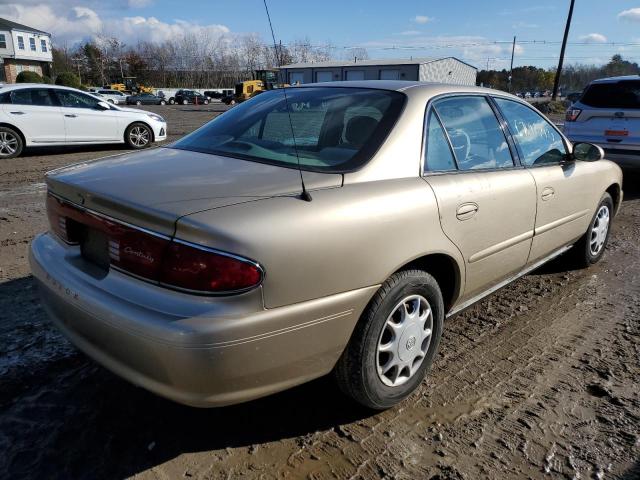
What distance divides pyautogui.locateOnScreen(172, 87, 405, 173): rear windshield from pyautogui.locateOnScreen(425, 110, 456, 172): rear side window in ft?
0.68

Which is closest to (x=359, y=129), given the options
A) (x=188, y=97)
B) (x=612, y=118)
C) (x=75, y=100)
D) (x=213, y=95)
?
(x=612, y=118)

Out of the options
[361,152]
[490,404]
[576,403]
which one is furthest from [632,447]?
[361,152]

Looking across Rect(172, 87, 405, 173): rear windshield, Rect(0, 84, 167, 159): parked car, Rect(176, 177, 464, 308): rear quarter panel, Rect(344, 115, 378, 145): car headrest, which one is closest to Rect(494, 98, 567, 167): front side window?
Rect(172, 87, 405, 173): rear windshield

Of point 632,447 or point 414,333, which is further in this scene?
point 414,333

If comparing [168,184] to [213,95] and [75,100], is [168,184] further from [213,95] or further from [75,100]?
[213,95]

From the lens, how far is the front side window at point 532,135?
3.58 m

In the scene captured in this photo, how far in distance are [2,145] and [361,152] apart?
10155mm

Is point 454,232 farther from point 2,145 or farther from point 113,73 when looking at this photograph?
point 113,73

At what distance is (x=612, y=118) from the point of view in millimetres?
7941

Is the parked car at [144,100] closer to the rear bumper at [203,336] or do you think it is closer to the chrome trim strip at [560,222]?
the chrome trim strip at [560,222]

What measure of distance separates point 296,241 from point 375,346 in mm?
701

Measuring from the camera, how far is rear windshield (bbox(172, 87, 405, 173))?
266 centimetres

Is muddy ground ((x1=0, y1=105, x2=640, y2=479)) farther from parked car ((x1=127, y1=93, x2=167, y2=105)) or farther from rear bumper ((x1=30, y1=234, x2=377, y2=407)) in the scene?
parked car ((x1=127, y1=93, x2=167, y2=105))

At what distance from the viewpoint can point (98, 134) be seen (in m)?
11.3
